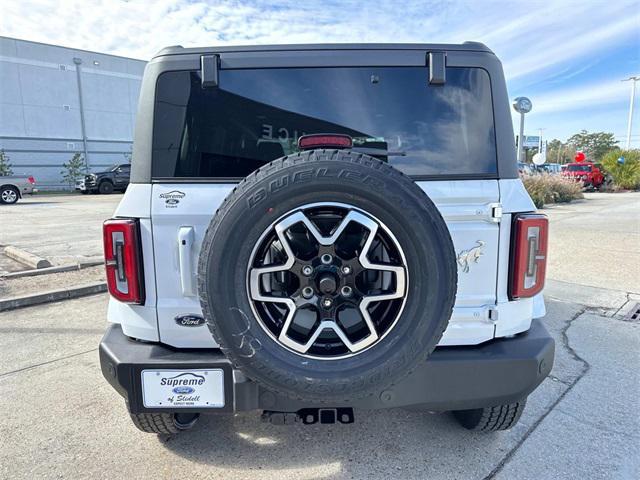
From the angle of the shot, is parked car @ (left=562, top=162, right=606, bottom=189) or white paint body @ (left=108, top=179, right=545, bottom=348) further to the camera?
parked car @ (left=562, top=162, right=606, bottom=189)

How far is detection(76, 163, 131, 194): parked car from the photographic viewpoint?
23781 mm

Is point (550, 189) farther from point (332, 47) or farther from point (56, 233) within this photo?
point (332, 47)

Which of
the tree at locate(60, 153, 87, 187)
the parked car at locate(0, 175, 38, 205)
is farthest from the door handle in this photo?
the tree at locate(60, 153, 87, 187)

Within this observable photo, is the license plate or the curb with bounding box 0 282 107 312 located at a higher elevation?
the license plate

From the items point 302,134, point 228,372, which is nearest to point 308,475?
point 228,372

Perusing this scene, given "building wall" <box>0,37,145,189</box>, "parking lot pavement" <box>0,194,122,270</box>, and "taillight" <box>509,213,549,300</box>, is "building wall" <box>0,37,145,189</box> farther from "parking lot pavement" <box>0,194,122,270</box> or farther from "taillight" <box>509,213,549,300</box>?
"taillight" <box>509,213,549,300</box>

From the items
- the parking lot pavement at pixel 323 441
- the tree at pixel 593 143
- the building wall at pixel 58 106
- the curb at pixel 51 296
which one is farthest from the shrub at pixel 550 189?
Result: the tree at pixel 593 143

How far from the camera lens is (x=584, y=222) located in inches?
453

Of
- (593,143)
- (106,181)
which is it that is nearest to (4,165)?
(106,181)

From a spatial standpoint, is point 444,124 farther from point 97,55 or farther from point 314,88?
point 97,55

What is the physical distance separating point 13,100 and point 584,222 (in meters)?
34.1

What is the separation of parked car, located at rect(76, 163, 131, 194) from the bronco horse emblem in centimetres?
2492

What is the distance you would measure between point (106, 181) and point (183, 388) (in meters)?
25.4

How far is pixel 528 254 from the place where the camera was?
1997 mm
